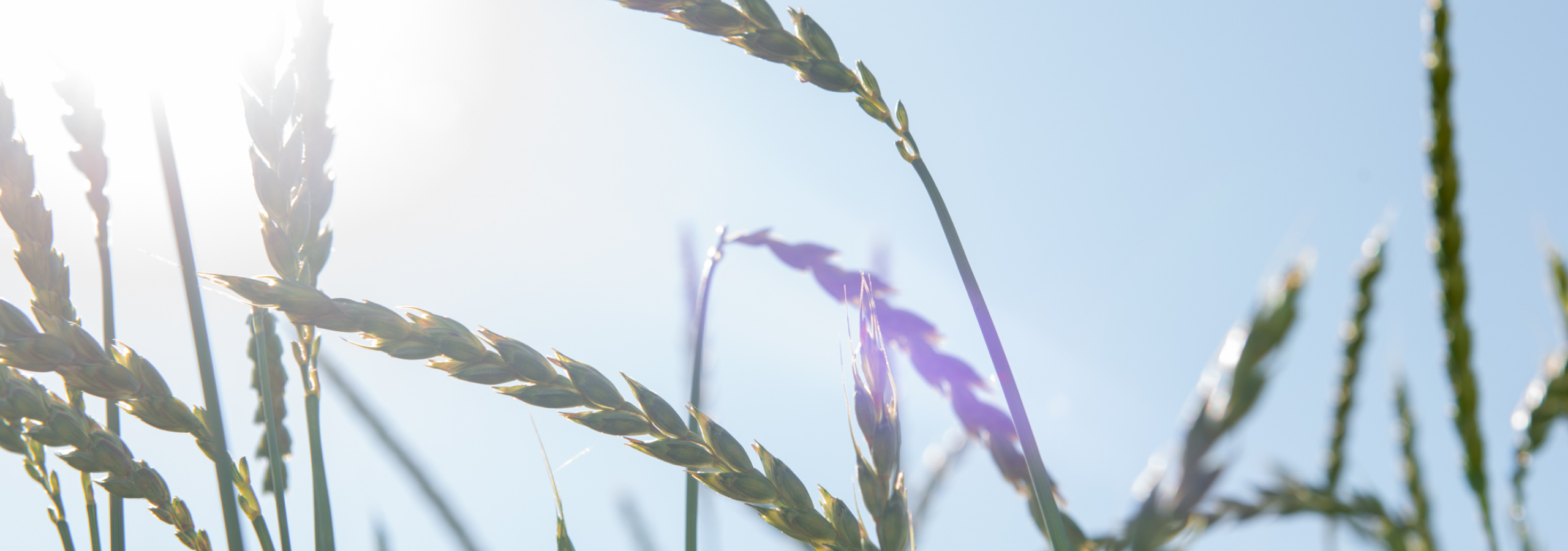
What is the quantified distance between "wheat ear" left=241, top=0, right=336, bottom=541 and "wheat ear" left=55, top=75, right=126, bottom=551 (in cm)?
38

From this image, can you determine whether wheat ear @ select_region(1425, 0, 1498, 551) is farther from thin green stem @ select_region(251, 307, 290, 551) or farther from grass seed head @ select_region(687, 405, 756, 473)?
thin green stem @ select_region(251, 307, 290, 551)

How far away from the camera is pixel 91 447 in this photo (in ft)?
2.99

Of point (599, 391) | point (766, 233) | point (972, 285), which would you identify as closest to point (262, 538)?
point (599, 391)

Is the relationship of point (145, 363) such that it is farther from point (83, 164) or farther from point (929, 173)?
point (929, 173)

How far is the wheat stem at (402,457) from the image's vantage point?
1.11m

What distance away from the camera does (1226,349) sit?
1.20 ft

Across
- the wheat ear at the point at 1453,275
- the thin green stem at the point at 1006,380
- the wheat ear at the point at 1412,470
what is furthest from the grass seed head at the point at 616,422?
the wheat ear at the point at 1453,275

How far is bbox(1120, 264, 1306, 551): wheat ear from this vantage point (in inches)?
12.4

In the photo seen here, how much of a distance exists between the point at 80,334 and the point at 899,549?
0.90 metres

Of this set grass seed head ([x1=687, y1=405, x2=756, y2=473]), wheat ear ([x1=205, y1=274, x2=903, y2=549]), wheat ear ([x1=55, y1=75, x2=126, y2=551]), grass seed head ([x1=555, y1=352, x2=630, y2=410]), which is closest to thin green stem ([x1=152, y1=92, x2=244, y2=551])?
wheat ear ([x1=205, y1=274, x2=903, y2=549])

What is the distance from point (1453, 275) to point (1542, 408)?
0.24 meters

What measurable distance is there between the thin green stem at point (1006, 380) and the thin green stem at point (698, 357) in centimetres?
38

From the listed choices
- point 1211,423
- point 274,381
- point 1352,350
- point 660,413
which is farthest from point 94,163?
point 1352,350

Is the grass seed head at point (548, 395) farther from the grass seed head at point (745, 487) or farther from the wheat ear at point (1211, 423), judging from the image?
the wheat ear at point (1211, 423)
